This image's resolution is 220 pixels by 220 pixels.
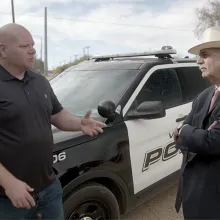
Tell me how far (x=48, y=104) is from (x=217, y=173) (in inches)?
44.8

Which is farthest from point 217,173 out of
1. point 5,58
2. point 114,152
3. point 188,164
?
point 5,58

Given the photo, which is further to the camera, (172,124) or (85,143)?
(172,124)

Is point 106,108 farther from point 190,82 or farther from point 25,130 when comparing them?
point 190,82

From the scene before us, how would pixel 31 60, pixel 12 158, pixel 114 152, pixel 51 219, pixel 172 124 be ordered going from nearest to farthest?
pixel 12 158 < pixel 31 60 < pixel 51 219 < pixel 114 152 < pixel 172 124

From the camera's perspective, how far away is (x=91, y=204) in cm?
263

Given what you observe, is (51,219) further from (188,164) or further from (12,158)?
(188,164)

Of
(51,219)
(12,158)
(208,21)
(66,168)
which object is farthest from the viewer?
(208,21)

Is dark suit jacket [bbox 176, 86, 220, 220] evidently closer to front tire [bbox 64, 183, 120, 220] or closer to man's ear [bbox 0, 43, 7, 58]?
front tire [bbox 64, 183, 120, 220]

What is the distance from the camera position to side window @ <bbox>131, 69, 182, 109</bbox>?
319 cm

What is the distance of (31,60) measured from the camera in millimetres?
1897

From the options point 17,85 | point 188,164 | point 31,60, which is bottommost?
point 188,164

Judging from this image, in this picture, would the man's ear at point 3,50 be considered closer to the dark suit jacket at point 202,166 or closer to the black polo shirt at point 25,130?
the black polo shirt at point 25,130

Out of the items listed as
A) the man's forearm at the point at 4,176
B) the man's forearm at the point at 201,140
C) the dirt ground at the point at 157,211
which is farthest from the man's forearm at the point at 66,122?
the dirt ground at the point at 157,211

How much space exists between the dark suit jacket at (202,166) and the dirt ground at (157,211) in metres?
1.52
